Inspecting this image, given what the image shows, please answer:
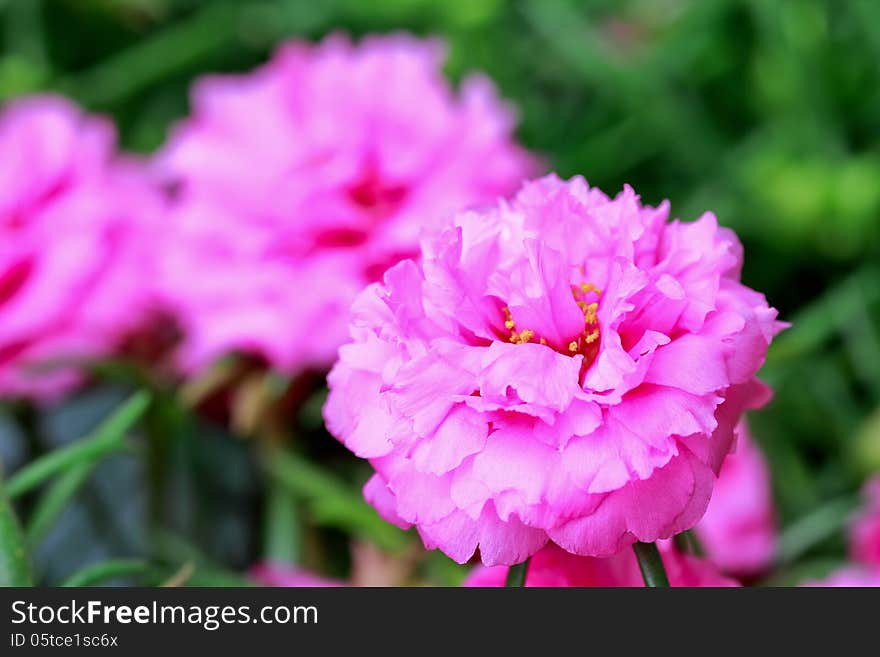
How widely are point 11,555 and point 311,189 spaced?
18cm

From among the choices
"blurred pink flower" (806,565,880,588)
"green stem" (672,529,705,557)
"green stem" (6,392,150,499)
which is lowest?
"green stem" (672,529,705,557)

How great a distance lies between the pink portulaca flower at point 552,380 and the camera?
0.16m

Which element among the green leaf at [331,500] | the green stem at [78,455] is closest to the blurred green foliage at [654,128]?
the green leaf at [331,500]

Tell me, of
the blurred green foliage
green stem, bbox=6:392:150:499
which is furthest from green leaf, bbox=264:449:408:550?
green stem, bbox=6:392:150:499

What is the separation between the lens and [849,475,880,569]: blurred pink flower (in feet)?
1.15

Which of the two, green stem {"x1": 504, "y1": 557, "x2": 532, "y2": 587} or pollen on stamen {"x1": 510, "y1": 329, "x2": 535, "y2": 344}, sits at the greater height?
pollen on stamen {"x1": 510, "y1": 329, "x2": 535, "y2": 344}

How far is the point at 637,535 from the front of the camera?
153 mm

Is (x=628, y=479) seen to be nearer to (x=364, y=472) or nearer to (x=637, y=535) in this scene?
(x=637, y=535)

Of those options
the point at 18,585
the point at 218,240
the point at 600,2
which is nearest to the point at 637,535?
the point at 18,585

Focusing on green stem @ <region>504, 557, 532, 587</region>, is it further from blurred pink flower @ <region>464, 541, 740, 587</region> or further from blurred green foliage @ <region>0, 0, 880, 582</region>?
blurred green foliage @ <region>0, 0, 880, 582</region>

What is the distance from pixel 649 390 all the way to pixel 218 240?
0.23 metres

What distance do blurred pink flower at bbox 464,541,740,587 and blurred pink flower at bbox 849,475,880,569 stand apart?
18 centimetres

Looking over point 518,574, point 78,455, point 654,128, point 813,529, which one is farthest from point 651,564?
point 654,128

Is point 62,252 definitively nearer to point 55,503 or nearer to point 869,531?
point 55,503
